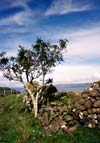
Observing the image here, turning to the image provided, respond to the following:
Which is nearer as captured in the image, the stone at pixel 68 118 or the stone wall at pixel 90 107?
the stone wall at pixel 90 107

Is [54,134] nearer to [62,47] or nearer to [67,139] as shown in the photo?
[67,139]

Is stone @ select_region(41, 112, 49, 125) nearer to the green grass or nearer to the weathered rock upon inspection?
the green grass

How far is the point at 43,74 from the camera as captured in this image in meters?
41.8

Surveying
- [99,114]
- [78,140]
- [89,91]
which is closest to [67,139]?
[78,140]

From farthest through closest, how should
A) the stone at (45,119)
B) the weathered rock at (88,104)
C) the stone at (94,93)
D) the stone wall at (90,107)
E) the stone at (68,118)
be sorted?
the stone at (94,93) < the weathered rock at (88,104) < the stone at (45,119) < the stone at (68,118) < the stone wall at (90,107)

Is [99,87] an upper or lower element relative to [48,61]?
Result: lower

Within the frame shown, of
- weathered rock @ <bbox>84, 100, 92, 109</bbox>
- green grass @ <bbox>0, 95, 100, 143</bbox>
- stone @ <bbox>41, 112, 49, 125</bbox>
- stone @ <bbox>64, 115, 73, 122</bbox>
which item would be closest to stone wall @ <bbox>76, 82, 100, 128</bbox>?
weathered rock @ <bbox>84, 100, 92, 109</bbox>

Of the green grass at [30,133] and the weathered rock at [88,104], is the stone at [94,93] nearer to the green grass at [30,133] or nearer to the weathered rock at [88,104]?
the weathered rock at [88,104]

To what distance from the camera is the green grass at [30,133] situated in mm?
29670

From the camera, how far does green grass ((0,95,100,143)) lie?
29670 millimetres

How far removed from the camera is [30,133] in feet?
107

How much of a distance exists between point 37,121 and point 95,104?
667 centimetres

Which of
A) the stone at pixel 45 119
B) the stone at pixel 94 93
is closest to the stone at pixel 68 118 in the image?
the stone at pixel 45 119

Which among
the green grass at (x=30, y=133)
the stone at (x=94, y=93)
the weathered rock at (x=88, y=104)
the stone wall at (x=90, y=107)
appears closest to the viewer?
the green grass at (x=30, y=133)
